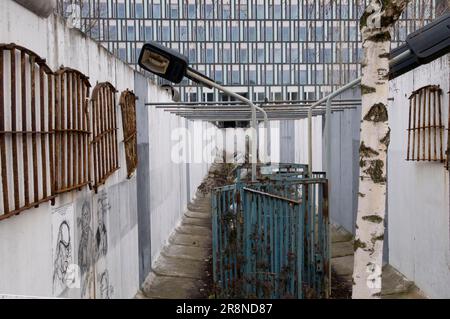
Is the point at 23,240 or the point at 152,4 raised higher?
the point at 152,4

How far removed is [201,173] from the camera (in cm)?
2311

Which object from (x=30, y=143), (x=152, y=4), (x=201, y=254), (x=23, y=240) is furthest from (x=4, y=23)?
(x=152, y=4)

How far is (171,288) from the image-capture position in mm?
7785

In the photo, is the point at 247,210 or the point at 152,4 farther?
the point at 152,4

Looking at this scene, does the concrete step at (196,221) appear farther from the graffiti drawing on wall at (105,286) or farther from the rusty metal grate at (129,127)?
the graffiti drawing on wall at (105,286)

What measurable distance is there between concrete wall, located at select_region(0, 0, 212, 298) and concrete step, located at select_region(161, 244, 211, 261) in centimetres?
36

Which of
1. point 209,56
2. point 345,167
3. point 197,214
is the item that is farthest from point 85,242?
point 209,56

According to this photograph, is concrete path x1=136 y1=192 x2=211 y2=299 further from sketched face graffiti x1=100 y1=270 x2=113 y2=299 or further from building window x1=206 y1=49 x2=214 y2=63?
building window x1=206 y1=49 x2=214 y2=63

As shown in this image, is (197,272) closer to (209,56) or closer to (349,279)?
(349,279)

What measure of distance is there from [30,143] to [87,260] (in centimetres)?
170

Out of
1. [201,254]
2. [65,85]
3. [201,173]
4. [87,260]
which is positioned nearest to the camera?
[65,85]

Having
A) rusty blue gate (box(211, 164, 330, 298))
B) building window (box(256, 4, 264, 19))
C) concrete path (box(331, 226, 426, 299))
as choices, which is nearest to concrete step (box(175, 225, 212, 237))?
concrete path (box(331, 226, 426, 299))
